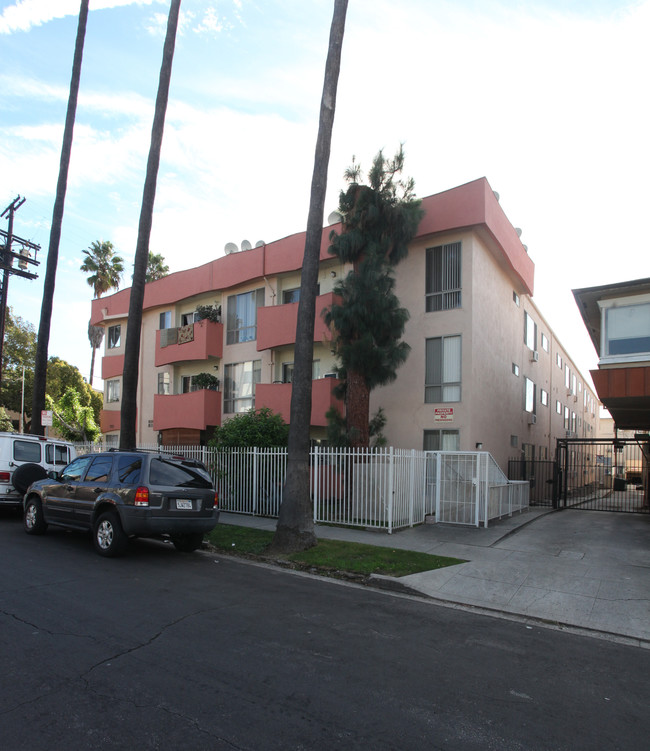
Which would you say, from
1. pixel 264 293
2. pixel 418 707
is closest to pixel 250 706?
pixel 418 707

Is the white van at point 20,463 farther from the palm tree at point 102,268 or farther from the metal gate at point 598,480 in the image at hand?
the palm tree at point 102,268

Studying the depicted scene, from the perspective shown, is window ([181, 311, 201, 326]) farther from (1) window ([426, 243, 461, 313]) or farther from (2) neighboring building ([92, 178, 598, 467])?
(1) window ([426, 243, 461, 313])

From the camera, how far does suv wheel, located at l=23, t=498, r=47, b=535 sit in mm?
10695

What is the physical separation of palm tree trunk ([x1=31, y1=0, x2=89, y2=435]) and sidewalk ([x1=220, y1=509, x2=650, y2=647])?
8478 mm

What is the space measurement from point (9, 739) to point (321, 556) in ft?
21.0

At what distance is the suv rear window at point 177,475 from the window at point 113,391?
810 inches

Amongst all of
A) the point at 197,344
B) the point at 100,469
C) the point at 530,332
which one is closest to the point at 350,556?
the point at 100,469

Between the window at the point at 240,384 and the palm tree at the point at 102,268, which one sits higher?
the palm tree at the point at 102,268

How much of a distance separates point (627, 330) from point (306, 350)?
319 inches

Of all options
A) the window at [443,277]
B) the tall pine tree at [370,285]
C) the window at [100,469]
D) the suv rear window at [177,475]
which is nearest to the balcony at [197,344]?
the tall pine tree at [370,285]

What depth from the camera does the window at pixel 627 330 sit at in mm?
13164

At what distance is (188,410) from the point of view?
22125 mm

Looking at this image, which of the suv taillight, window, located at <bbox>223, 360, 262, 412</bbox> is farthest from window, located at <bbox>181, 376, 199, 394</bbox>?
the suv taillight

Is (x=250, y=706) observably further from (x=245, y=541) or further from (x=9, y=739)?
(x=245, y=541)
